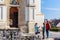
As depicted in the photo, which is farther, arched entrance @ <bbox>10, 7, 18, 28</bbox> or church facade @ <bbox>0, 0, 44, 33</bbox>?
arched entrance @ <bbox>10, 7, 18, 28</bbox>

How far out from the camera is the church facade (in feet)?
75.3

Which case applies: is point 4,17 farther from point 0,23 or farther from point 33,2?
point 33,2

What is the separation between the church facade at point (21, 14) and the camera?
2295cm

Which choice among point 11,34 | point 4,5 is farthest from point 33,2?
point 11,34

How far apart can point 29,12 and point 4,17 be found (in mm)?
2075

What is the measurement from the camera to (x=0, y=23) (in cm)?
2245

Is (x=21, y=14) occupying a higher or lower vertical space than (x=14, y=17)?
higher

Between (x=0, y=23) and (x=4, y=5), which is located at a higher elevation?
(x=4, y=5)

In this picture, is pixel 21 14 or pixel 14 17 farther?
pixel 14 17

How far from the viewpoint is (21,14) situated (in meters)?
24.0

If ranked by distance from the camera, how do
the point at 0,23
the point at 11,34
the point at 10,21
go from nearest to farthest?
the point at 11,34 → the point at 0,23 → the point at 10,21

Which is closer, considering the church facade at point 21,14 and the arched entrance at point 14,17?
the church facade at point 21,14

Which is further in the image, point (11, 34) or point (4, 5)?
point (4, 5)

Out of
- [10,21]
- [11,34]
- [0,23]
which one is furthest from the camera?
[10,21]
